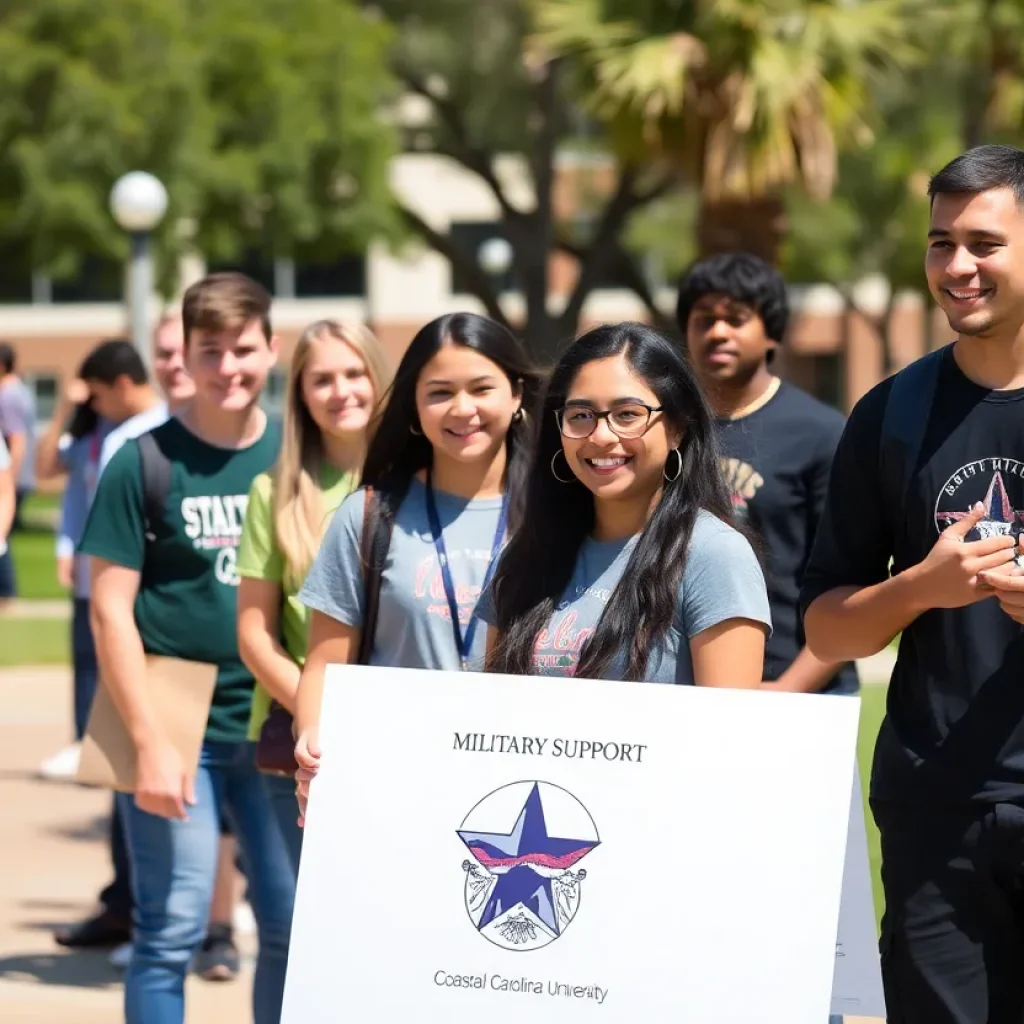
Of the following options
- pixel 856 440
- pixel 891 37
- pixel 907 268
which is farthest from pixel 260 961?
pixel 907 268


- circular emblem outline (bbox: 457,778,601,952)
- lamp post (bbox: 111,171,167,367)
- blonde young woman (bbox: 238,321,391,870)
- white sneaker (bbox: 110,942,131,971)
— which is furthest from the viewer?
lamp post (bbox: 111,171,167,367)

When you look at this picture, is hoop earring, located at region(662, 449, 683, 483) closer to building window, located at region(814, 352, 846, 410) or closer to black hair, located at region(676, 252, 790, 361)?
black hair, located at region(676, 252, 790, 361)

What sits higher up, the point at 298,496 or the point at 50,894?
the point at 298,496

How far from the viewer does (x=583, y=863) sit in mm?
2992

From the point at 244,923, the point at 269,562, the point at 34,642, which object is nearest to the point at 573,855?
the point at 269,562

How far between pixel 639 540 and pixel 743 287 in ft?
6.44

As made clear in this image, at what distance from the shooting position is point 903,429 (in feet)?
10.8

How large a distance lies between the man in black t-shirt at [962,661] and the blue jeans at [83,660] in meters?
4.80

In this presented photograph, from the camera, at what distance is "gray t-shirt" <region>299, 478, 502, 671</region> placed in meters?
3.96

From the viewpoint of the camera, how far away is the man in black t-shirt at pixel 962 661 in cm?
319

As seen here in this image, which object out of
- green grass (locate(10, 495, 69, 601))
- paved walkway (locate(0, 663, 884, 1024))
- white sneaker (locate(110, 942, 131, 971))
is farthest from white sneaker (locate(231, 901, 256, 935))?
green grass (locate(10, 495, 69, 601))

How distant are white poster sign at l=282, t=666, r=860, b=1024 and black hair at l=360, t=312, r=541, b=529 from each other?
967mm

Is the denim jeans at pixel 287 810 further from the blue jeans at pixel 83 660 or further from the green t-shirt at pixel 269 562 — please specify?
the blue jeans at pixel 83 660

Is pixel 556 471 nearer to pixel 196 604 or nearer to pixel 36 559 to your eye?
pixel 196 604
